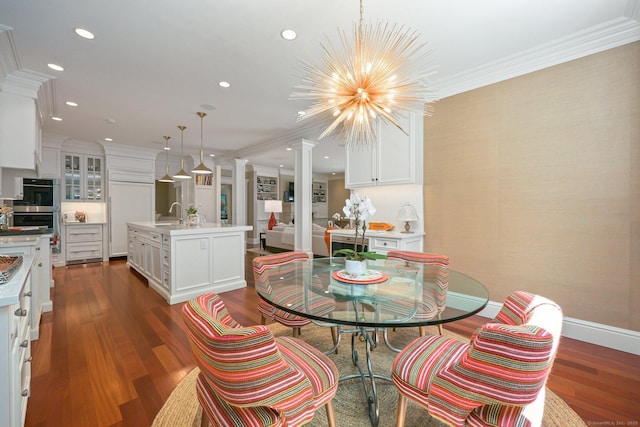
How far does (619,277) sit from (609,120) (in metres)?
1.31

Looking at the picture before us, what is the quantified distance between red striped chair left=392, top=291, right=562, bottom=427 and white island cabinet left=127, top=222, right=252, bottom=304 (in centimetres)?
308

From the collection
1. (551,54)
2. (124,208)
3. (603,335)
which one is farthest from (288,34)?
(124,208)

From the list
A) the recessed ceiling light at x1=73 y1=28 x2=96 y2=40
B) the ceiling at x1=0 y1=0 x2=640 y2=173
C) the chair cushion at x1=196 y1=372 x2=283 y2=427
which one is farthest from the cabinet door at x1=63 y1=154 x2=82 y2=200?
the chair cushion at x1=196 y1=372 x2=283 y2=427

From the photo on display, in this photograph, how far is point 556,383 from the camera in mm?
1856

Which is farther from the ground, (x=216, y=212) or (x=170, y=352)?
(x=216, y=212)

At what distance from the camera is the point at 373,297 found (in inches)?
57.8

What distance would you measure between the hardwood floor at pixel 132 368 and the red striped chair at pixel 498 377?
1131mm

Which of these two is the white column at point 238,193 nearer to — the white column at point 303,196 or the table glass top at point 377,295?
the white column at point 303,196

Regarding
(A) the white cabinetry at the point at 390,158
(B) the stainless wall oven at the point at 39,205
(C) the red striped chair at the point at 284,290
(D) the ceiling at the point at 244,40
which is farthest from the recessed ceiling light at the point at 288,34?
(B) the stainless wall oven at the point at 39,205

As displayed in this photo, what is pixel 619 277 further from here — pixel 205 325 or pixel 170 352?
pixel 170 352

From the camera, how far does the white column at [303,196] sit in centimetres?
497

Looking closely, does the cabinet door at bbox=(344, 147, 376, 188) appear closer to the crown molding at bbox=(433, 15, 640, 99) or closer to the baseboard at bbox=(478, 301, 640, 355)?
the crown molding at bbox=(433, 15, 640, 99)

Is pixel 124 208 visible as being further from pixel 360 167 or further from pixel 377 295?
pixel 377 295

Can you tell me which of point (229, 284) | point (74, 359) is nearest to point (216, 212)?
point (229, 284)
